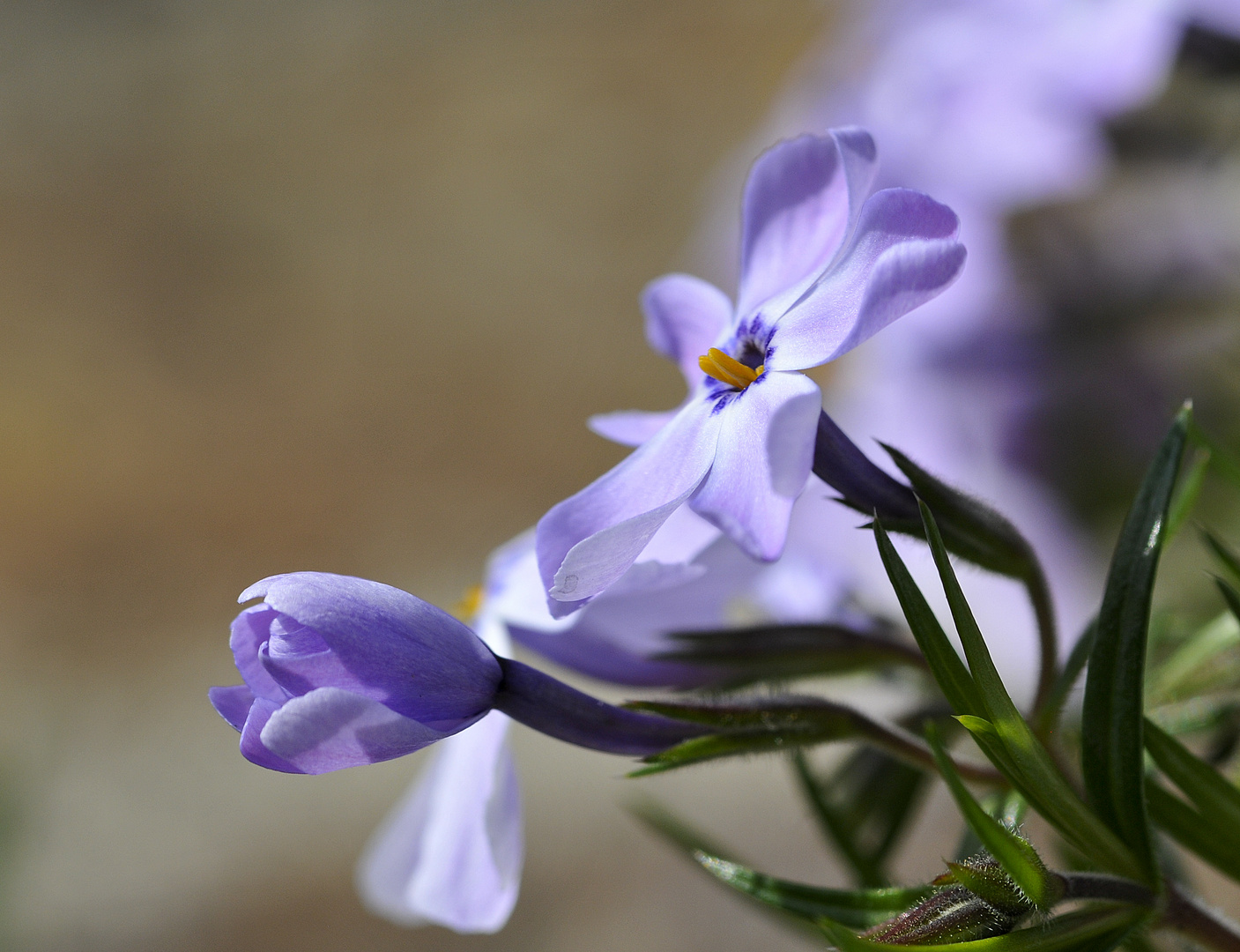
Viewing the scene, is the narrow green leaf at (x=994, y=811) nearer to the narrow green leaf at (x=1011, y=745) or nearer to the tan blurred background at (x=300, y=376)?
the narrow green leaf at (x=1011, y=745)

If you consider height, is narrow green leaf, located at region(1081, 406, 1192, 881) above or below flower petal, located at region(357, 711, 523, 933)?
above

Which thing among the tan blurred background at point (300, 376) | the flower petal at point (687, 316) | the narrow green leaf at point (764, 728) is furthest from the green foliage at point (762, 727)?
the tan blurred background at point (300, 376)

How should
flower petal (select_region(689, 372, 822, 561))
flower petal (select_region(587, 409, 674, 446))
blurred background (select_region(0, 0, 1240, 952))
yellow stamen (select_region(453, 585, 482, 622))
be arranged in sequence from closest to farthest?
flower petal (select_region(689, 372, 822, 561))
flower petal (select_region(587, 409, 674, 446))
yellow stamen (select_region(453, 585, 482, 622))
blurred background (select_region(0, 0, 1240, 952))

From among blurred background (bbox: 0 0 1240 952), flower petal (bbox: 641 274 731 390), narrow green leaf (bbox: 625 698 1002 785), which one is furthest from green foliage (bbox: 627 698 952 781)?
blurred background (bbox: 0 0 1240 952)

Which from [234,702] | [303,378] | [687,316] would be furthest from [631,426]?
[303,378]

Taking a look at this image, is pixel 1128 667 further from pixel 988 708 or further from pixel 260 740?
pixel 260 740

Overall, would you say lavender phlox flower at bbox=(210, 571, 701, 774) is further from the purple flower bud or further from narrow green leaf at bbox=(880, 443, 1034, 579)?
narrow green leaf at bbox=(880, 443, 1034, 579)
